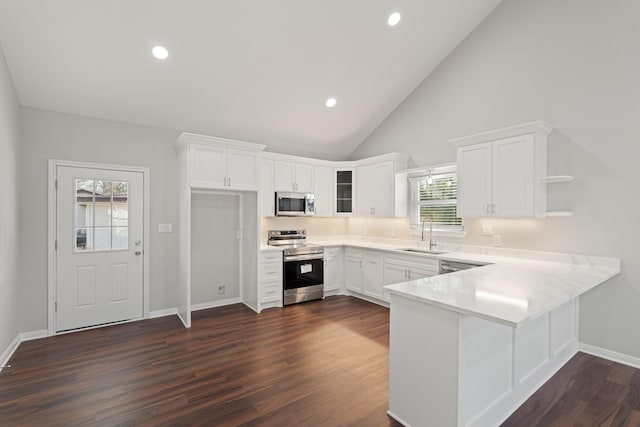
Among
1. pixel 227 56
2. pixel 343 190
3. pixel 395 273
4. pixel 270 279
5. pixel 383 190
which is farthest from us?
pixel 343 190

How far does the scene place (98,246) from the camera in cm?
387

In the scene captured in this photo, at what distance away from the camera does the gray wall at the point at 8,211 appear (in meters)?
2.83

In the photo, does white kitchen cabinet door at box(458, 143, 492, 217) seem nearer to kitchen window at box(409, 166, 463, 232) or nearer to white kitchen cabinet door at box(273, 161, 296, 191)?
kitchen window at box(409, 166, 463, 232)

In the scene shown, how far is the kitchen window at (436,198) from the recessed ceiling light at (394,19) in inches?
79.7

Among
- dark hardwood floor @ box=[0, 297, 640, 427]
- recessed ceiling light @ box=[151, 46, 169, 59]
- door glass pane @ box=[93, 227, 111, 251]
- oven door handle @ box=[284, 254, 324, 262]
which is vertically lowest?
dark hardwood floor @ box=[0, 297, 640, 427]

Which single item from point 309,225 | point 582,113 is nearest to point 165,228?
point 309,225

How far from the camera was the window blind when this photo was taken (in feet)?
14.9

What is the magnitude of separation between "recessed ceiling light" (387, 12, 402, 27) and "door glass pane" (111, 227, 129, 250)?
4.21 m

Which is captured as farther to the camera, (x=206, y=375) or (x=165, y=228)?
(x=165, y=228)

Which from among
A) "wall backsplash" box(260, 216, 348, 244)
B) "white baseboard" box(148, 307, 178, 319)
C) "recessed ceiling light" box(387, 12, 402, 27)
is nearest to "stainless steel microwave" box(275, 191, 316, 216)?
"wall backsplash" box(260, 216, 348, 244)

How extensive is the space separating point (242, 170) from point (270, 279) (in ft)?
5.37

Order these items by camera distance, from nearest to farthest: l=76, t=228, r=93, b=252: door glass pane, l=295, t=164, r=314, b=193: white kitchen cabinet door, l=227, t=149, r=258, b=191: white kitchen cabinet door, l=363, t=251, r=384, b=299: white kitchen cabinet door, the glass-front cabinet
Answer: l=76, t=228, r=93, b=252: door glass pane, l=227, t=149, r=258, b=191: white kitchen cabinet door, l=363, t=251, r=384, b=299: white kitchen cabinet door, l=295, t=164, r=314, b=193: white kitchen cabinet door, the glass-front cabinet

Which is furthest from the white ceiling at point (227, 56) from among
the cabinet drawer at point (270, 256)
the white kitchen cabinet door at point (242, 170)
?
the cabinet drawer at point (270, 256)

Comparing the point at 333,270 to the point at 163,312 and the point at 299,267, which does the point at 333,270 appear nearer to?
the point at 299,267
